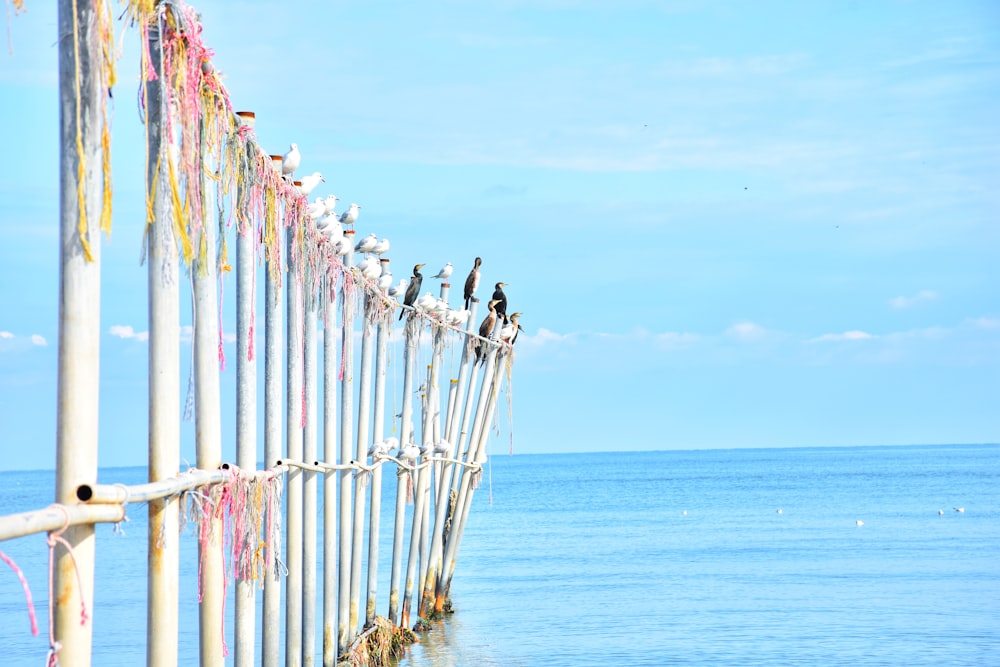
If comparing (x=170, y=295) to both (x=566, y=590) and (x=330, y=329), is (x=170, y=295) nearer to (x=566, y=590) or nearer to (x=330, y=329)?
(x=330, y=329)

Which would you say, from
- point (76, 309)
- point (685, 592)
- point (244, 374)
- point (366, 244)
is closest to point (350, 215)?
point (366, 244)

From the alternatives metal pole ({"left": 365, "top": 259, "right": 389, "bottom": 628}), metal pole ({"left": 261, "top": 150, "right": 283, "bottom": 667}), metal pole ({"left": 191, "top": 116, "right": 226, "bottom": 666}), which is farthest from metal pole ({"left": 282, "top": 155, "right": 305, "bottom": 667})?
metal pole ({"left": 365, "top": 259, "right": 389, "bottom": 628})

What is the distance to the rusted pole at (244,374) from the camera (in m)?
8.10

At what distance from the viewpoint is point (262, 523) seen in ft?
27.0

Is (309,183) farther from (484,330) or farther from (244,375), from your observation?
(484,330)

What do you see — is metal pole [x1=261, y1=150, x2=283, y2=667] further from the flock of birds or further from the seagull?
the seagull

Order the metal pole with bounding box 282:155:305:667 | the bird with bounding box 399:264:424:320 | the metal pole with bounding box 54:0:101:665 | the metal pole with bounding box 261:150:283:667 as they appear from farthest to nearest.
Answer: the bird with bounding box 399:264:424:320 < the metal pole with bounding box 282:155:305:667 < the metal pole with bounding box 261:150:283:667 < the metal pole with bounding box 54:0:101:665

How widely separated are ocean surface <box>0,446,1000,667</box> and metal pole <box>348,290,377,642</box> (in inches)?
106

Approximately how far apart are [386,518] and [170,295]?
141ft

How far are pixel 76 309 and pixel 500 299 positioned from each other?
14537 millimetres

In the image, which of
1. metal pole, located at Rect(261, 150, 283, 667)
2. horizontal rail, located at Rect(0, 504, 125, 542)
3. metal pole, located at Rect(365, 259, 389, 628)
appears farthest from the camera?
metal pole, located at Rect(365, 259, 389, 628)

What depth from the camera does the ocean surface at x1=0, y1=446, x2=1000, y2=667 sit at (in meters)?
18.2

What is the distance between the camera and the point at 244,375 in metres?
8.12

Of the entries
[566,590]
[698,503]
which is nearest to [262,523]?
[566,590]
